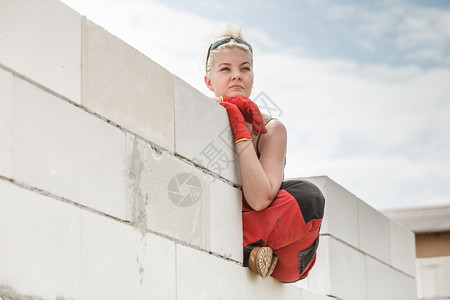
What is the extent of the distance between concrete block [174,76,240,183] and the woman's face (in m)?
0.39

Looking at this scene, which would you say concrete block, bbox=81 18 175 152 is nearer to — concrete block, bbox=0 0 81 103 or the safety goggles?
concrete block, bbox=0 0 81 103

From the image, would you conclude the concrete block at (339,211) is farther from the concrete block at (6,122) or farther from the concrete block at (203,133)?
the concrete block at (6,122)

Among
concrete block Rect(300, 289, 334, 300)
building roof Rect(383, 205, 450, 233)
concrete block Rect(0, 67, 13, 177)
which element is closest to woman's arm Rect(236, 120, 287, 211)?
concrete block Rect(300, 289, 334, 300)

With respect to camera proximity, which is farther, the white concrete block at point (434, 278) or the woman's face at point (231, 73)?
the white concrete block at point (434, 278)

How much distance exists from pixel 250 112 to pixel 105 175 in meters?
1.45

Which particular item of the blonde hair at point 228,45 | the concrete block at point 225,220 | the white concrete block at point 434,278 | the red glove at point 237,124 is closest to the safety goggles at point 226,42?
the blonde hair at point 228,45

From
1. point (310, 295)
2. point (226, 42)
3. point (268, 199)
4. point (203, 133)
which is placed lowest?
point (310, 295)

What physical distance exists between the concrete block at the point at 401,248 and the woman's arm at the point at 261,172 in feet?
10.2

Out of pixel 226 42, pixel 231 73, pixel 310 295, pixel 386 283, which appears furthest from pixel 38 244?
pixel 386 283

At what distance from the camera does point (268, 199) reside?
503cm

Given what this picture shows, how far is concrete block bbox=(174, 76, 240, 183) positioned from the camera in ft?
14.9

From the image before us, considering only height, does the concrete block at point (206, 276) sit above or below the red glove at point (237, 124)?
below

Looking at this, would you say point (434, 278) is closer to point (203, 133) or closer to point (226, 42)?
point (226, 42)

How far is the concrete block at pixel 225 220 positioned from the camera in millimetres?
4738
